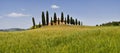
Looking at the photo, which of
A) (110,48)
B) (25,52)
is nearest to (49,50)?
(25,52)

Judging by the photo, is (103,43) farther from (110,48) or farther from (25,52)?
(25,52)

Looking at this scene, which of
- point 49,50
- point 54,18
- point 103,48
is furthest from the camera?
point 54,18

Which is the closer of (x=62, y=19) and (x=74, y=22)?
(x=62, y=19)

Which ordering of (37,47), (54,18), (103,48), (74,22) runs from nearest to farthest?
(103,48), (37,47), (54,18), (74,22)

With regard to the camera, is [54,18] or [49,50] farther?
[54,18]

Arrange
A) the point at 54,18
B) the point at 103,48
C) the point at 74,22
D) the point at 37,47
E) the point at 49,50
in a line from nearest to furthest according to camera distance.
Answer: the point at 103,48
the point at 49,50
the point at 37,47
the point at 54,18
the point at 74,22

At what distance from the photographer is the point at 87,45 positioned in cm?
1307

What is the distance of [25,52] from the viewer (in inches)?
501

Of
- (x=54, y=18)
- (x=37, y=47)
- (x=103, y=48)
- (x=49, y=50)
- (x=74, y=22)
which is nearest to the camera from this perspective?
(x=103, y=48)

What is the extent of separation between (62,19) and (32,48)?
6787cm

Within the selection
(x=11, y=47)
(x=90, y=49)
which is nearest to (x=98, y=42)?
(x=90, y=49)

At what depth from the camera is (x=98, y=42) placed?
44.8 ft

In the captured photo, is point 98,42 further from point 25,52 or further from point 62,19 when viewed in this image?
point 62,19

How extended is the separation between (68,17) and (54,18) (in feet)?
17.9
